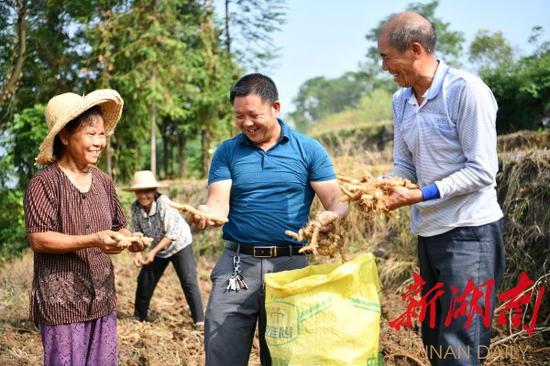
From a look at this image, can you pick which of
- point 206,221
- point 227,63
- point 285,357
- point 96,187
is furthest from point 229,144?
point 227,63

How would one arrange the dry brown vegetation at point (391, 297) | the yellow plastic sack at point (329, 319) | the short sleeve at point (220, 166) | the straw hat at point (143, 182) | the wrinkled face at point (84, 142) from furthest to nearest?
1. the straw hat at point (143, 182)
2. the dry brown vegetation at point (391, 297)
3. the short sleeve at point (220, 166)
4. the wrinkled face at point (84, 142)
5. the yellow plastic sack at point (329, 319)

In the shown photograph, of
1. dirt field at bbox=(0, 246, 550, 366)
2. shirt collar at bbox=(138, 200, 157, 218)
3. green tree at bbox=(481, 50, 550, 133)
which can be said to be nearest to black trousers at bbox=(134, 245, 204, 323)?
dirt field at bbox=(0, 246, 550, 366)

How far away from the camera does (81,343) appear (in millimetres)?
2547

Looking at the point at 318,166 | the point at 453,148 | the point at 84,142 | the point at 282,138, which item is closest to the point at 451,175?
the point at 453,148

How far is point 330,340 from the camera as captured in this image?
2305 millimetres

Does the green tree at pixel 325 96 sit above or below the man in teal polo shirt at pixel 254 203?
above

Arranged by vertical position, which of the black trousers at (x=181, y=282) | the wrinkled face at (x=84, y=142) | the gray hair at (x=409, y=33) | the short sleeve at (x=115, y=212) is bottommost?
the black trousers at (x=181, y=282)

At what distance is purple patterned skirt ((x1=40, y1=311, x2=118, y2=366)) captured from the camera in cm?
249

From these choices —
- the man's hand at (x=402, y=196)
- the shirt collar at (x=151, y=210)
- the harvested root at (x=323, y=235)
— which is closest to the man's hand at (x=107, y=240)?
the harvested root at (x=323, y=235)

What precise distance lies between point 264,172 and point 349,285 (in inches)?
27.0

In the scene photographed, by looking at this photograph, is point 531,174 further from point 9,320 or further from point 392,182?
point 9,320

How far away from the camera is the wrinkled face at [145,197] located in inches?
211

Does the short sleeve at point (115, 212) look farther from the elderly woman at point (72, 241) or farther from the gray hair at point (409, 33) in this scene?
the gray hair at point (409, 33)

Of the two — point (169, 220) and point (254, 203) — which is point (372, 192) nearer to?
point (254, 203)
